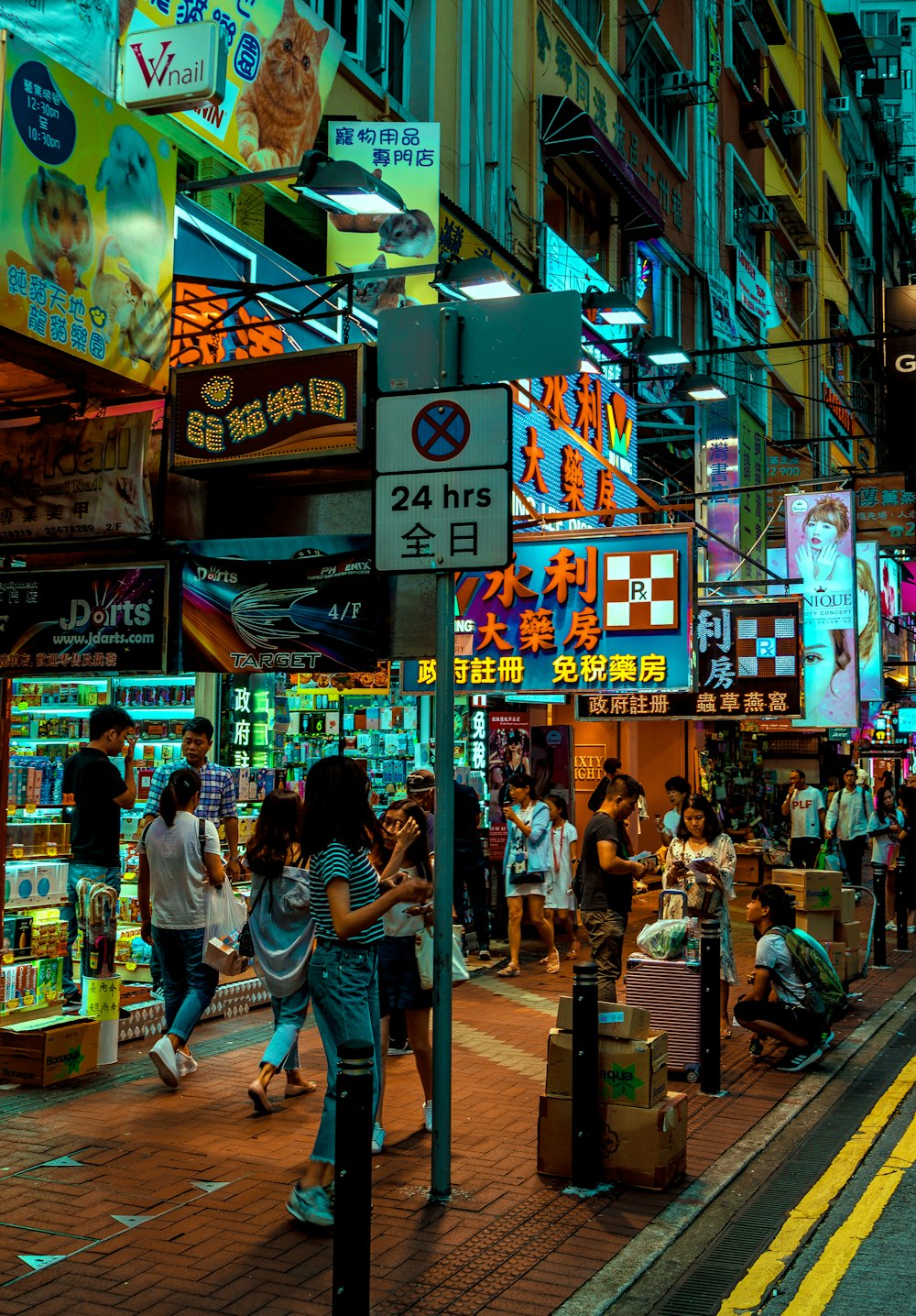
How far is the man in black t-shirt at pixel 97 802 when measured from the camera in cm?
896

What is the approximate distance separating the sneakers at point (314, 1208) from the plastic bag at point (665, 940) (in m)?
3.88

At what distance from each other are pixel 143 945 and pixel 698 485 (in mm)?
14176

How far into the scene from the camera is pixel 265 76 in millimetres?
11688

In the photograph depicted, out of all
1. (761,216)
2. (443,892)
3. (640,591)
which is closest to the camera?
(443,892)

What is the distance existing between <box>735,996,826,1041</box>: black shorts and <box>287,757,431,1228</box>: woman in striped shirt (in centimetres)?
435

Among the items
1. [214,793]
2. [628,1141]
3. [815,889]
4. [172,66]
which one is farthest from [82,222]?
[815,889]

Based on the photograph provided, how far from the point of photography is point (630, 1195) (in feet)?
20.8

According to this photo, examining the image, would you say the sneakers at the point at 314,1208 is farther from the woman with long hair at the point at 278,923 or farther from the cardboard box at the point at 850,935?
the cardboard box at the point at 850,935

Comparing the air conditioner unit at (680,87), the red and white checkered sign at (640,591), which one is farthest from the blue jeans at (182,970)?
the air conditioner unit at (680,87)

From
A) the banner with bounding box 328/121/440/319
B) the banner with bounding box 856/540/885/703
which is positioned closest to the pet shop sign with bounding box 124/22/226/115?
the banner with bounding box 328/121/440/319

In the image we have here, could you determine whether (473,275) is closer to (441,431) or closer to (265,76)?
(265,76)

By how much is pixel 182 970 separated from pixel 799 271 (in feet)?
115

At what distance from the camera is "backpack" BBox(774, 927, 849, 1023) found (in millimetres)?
9266

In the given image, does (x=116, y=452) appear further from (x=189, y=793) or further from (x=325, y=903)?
(x=325, y=903)
